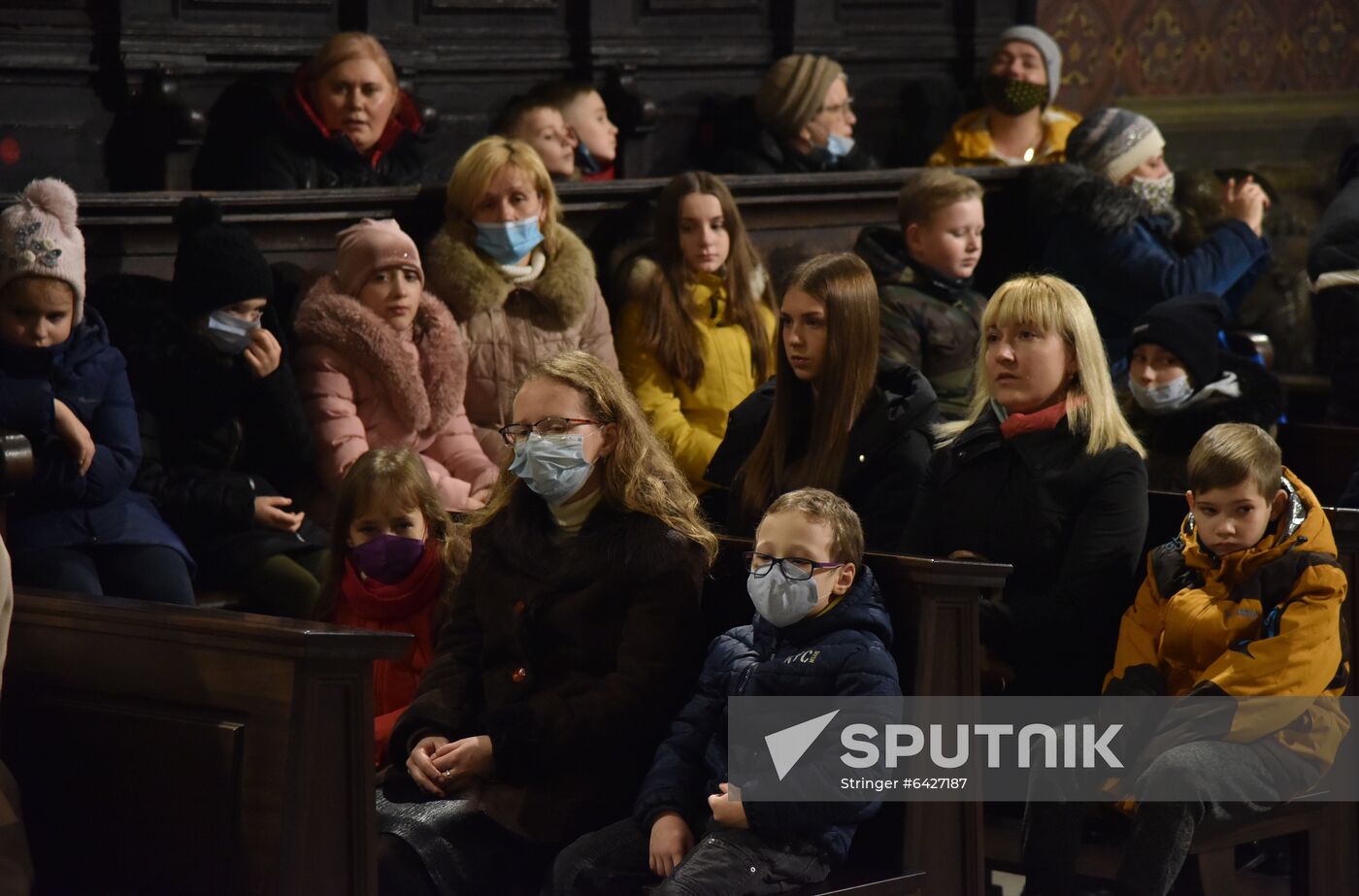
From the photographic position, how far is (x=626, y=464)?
12.8 feet

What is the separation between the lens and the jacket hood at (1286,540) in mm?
4090

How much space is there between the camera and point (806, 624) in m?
3.68

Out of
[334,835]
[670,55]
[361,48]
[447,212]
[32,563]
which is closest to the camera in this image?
[334,835]

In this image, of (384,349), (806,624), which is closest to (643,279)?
(384,349)

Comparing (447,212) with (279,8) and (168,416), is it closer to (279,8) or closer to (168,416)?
(168,416)

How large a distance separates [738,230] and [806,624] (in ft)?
9.02

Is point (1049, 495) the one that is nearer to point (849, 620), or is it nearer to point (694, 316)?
point (849, 620)

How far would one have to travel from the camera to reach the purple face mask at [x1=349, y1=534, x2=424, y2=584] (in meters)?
4.45

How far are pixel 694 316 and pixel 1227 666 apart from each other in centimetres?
252

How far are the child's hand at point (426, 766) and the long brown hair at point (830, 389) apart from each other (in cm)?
113

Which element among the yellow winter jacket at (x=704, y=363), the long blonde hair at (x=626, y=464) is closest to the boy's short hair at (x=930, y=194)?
the yellow winter jacket at (x=704, y=363)

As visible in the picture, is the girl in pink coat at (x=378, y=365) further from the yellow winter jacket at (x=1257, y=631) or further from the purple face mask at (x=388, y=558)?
the yellow winter jacket at (x=1257, y=631)

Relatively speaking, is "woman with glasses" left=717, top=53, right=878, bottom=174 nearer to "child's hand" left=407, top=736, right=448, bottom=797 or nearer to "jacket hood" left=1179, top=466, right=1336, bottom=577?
"jacket hood" left=1179, top=466, right=1336, bottom=577

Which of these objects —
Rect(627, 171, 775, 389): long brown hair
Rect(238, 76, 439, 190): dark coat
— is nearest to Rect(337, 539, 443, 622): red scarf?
Rect(627, 171, 775, 389): long brown hair
